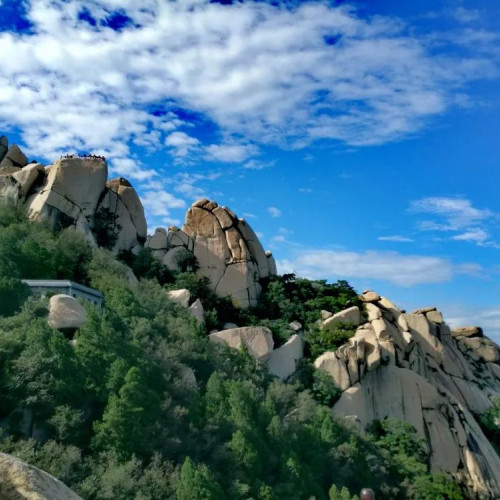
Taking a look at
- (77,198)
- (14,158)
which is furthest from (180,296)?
(14,158)

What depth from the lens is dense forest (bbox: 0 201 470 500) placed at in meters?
22.6

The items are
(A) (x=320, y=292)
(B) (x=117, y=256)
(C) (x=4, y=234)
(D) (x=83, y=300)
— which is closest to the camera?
(D) (x=83, y=300)

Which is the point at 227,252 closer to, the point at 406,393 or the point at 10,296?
the point at 406,393

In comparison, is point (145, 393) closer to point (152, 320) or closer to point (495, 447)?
point (152, 320)

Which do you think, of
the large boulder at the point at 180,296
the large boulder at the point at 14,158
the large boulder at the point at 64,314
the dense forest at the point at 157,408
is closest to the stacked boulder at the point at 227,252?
the dense forest at the point at 157,408

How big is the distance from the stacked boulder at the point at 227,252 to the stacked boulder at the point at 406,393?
8.87 meters

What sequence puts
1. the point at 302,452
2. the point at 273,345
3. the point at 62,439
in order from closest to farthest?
the point at 62,439 < the point at 302,452 < the point at 273,345

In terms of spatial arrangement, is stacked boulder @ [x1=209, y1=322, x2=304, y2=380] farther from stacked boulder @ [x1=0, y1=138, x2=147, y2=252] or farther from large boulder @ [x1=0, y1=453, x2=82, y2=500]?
large boulder @ [x1=0, y1=453, x2=82, y2=500]

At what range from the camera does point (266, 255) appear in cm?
5269

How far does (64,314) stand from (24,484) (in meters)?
22.7

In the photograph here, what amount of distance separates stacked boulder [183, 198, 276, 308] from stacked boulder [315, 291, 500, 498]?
29.1ft

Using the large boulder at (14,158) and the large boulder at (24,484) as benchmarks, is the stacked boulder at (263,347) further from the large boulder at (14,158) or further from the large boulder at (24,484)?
the large boulder at (24,484)

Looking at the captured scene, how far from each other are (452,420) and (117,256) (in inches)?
1064

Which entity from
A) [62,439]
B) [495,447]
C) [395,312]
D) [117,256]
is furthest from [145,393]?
[495,447]
